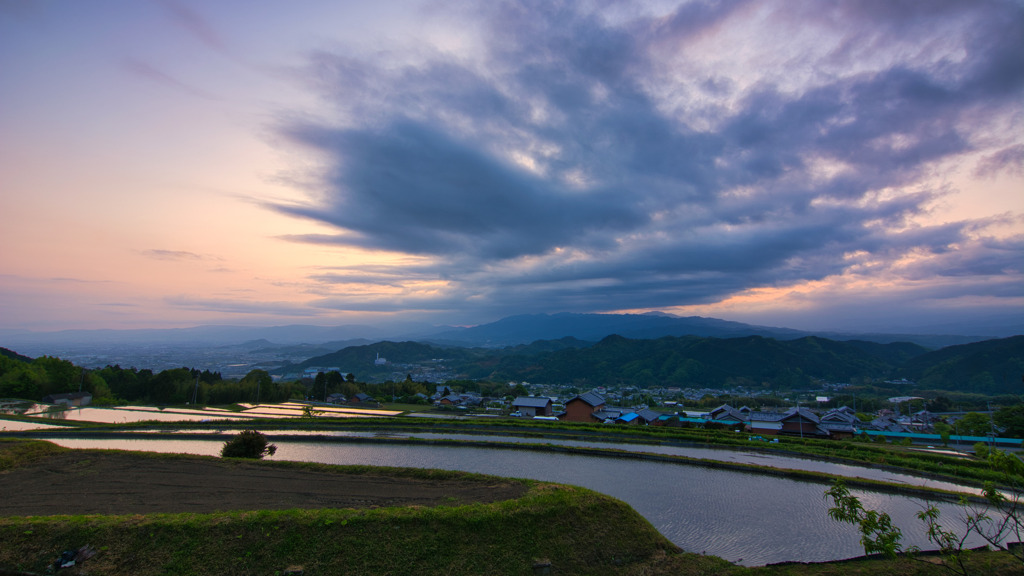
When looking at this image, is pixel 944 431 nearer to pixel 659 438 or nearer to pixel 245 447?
pixel 659 438

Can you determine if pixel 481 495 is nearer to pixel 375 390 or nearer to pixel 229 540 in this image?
pixel 229 540

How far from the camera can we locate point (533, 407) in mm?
56062

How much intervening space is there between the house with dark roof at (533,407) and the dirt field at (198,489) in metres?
39.7

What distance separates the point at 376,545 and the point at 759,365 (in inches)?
5638

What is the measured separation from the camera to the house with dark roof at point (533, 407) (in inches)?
2200

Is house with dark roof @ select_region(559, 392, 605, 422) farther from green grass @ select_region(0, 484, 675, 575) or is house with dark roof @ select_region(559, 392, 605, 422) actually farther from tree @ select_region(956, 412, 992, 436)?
green grass @ select_region(0, 484, 675, 575)

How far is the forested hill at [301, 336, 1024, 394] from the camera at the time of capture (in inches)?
4072

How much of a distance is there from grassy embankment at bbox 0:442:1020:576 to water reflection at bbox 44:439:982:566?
1865 mm

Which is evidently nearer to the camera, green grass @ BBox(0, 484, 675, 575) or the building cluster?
green grass @ BBox(0, 484, 675, 575)

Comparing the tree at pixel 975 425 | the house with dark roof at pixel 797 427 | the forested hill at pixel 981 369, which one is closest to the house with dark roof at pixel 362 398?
the house with dark roof at pixel 797 427

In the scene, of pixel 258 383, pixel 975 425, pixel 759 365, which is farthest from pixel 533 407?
pixel 759 365

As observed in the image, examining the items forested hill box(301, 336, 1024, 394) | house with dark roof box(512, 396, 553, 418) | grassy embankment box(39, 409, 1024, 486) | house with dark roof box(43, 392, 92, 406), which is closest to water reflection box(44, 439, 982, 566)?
grassy embankment box(39, 409, 1024, 486)

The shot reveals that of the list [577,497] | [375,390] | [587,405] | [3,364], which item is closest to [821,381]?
[587,405]

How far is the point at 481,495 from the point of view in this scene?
1541cm
